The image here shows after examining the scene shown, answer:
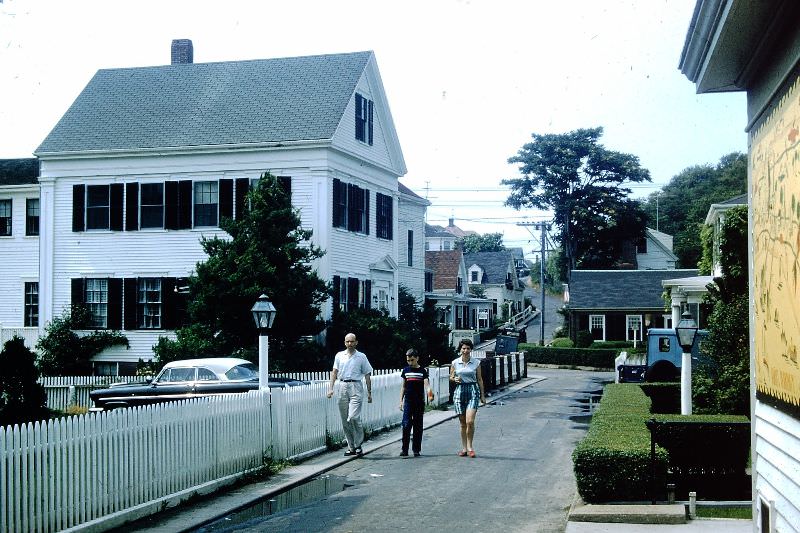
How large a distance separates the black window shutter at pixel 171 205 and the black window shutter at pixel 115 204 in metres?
1.64

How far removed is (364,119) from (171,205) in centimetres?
715

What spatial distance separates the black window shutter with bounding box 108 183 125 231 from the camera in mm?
32062

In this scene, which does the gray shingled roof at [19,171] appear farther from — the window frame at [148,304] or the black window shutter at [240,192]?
the black window shutter at [240,192]

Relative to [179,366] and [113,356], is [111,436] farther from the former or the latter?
[113,356]

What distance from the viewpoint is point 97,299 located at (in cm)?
3231

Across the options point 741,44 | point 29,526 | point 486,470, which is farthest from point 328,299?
point 741,44

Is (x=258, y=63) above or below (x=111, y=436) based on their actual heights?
above

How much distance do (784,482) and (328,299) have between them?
79.9ft

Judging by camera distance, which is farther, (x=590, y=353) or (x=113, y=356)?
(x=590, y=353)

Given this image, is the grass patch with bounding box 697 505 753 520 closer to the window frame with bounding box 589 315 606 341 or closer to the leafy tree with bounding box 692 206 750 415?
the leafy tree with bounding box 692 206 750 415

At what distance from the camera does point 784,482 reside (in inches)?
238

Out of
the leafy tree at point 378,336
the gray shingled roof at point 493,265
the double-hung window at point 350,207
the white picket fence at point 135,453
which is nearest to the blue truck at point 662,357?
the leafy tree at point 378,336

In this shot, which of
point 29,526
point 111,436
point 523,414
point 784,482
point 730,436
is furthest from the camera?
point 523,414

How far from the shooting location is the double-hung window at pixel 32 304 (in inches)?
1347
